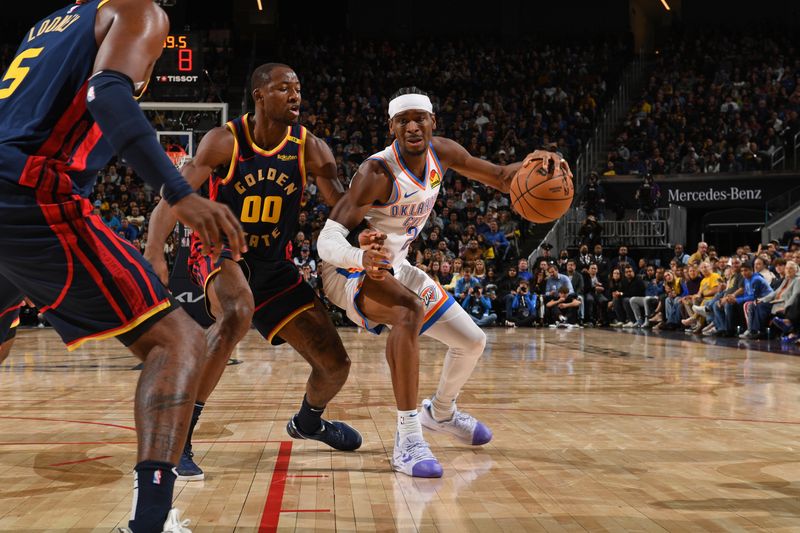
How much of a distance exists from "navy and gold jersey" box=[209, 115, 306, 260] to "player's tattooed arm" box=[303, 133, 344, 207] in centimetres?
6

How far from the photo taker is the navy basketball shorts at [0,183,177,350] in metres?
2.42

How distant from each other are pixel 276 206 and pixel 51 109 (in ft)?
6.35

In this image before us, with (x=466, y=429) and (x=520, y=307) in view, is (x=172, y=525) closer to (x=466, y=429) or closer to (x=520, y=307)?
(x=466, y=429)

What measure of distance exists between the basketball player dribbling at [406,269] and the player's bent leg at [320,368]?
0.19 meters

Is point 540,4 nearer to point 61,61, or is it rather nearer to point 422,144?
point 422,144

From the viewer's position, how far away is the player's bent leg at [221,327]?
12.8 ft

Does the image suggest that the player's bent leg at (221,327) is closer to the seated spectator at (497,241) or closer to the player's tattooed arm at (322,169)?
the player's tattooed arm at (322,169)

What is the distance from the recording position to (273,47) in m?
27.8

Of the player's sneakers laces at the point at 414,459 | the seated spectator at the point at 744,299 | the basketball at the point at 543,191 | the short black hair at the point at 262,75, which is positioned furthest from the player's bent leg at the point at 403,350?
the seated spectator at the point at 744,299

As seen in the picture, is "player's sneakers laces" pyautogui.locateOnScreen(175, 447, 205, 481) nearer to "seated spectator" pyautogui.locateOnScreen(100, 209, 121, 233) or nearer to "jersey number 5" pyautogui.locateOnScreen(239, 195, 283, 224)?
"jersey number 5" pyautogui.locateOnScreen(239, 195, 283, 224)

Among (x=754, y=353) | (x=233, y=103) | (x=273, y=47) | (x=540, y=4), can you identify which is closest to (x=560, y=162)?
(x=754, y=353)

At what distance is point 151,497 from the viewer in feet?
7.70

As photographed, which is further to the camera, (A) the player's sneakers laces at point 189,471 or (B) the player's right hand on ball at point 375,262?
(B) the player's right hand on ball at point 375,262

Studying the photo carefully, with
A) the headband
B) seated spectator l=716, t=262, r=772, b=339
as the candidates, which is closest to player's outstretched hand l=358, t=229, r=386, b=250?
the headband
